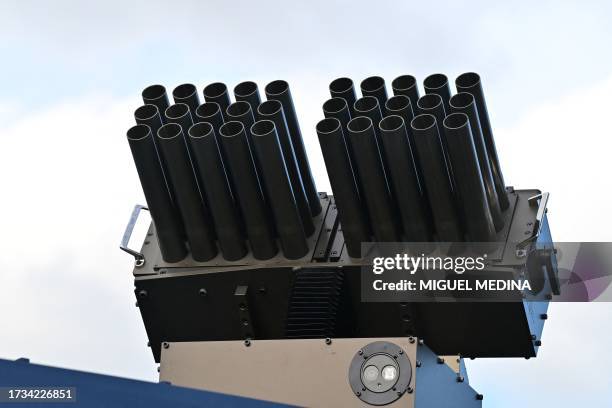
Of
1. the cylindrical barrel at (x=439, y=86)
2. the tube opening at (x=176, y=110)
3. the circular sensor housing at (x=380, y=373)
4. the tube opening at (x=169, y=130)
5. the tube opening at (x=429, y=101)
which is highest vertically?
the cylindrical barrel at (x=439, y=86)

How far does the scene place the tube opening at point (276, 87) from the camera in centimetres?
1527

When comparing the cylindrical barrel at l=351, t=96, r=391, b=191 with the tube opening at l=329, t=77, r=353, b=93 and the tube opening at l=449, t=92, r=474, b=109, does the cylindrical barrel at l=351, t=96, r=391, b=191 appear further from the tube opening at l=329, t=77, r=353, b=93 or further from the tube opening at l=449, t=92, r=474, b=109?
the tube opening at l=449, t=92, r=474, b=109

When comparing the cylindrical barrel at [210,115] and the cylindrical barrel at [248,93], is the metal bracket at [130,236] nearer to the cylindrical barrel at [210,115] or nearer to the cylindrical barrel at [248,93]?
the cylindrical barrel at [210,115]

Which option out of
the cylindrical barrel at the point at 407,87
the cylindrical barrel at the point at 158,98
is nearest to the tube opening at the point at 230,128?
the cylindrical barrel at the point at 158,98

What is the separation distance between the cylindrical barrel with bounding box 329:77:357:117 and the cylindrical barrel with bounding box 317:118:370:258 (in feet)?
2.20

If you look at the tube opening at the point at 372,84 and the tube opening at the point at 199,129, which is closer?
the tube opening at the point at 199,129

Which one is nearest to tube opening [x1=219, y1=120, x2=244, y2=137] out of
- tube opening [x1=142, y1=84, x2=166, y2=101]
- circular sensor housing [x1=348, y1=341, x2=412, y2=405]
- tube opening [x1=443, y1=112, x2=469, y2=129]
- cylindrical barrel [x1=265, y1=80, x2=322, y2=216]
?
cylindrical barrel [x1=265, y1=80, x2=322, y2=216]

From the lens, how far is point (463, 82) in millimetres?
14938

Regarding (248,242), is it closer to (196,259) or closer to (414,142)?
(196,259)

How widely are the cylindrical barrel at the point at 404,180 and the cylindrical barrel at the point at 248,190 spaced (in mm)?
1159

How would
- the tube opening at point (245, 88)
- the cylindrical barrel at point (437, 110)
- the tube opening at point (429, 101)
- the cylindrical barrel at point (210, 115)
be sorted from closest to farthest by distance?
the cylindrical barrel at point (437, 110) < the tube opening at point (429, 101) < the cylindrical barrel at point (210, 115) < the tube opening at point (245, 88)

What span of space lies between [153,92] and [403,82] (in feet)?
7.44

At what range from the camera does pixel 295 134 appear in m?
15.3

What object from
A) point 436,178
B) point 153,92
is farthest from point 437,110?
point 153,92
